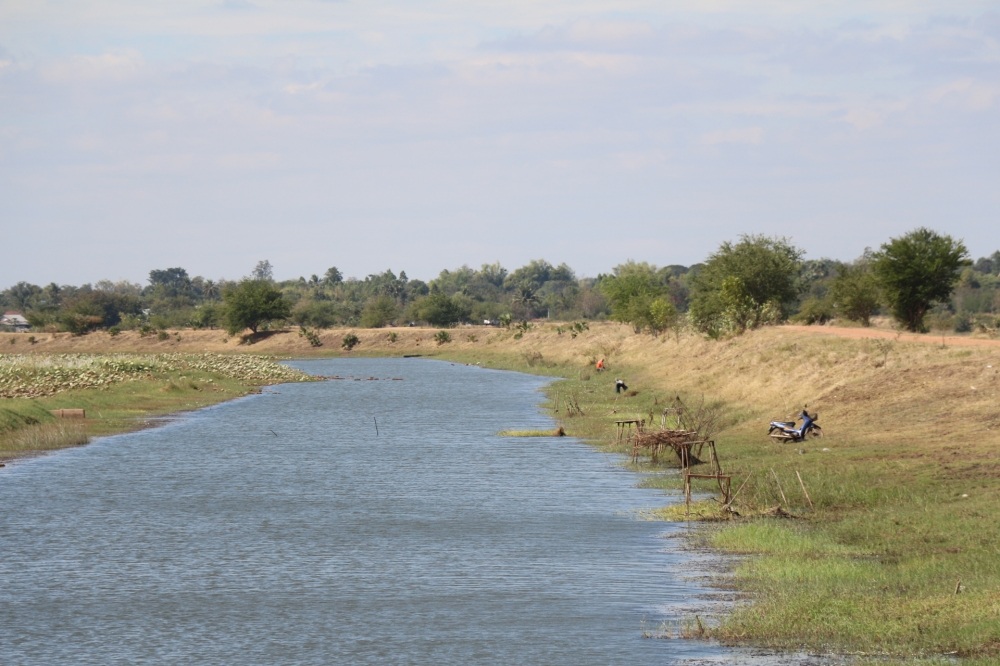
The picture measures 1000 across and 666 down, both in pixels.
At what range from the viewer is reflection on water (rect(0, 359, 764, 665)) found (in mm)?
18875

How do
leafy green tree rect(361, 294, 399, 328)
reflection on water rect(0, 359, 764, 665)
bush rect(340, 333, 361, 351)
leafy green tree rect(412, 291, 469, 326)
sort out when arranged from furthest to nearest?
1. leafy green tree rect(361, 294, 399, 328)
2. leafy green tree rect(412, 291, 469, 326)
3. bush rect(340, 333, 361, 351)
4. reflection on water rect(0, 359, 764, 665)

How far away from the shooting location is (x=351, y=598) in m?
21.9

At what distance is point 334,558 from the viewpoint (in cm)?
2553

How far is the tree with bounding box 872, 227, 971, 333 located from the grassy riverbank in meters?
7.46

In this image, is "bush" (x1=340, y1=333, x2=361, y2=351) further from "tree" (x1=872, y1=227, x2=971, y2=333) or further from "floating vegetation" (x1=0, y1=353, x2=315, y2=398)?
"tree" (x1=872, y1=227, x2=971, y2=333)

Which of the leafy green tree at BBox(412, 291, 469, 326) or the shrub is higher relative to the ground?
the leafy green tree at BBox(412, 291, 469, 326)

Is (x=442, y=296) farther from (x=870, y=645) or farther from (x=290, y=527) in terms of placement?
(x=870, y=645)

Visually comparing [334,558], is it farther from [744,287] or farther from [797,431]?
[744,287]

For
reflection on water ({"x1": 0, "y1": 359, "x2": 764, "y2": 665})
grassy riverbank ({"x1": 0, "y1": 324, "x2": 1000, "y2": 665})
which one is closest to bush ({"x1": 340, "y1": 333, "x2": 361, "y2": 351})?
grassy riverbank ({"x1": 0, "y1": 324, "x2": 1000, "y2": 665})

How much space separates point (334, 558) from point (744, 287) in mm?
69834

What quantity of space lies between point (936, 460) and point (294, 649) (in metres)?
17.9

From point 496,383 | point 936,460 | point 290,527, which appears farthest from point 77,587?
point 496,383

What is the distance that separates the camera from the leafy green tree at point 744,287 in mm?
83625

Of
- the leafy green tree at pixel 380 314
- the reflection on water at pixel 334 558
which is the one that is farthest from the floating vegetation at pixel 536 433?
the leafy green tree at pixel 380 314
